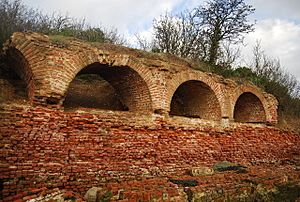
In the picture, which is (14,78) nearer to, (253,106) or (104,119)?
(104,119)

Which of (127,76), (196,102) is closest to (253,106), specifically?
(196,102)

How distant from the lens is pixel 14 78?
6.88 metres

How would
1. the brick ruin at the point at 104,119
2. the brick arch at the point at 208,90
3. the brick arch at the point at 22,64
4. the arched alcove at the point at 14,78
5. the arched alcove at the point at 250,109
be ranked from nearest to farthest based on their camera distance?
1. the brick ruin at the point at 104,119
2. the brick arch at the point at 22,64
3. the arched alcove at the point at 14,78
4. the brick arch at the point at 208,90
5. the arched alcove at the point at 250,109

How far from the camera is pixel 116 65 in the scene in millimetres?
6715

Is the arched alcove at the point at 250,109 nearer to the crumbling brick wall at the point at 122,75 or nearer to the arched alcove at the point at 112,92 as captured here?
the crumbling brick wall at the point at 122,75

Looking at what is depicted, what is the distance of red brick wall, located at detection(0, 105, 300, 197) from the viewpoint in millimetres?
4973

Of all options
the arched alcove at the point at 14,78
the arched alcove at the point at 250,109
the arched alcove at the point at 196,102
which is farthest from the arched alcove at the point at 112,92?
the arched alcove at the point at 250,109

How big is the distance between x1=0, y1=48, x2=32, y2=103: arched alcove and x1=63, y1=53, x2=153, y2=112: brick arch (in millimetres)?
1363

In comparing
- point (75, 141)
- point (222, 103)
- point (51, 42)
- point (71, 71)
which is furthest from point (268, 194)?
point (51, 42)

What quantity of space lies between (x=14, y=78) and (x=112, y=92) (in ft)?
10.5

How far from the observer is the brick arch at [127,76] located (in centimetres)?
646

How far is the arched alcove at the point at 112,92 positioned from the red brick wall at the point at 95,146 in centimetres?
82

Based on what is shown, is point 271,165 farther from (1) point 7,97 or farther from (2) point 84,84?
(1) point 7,97

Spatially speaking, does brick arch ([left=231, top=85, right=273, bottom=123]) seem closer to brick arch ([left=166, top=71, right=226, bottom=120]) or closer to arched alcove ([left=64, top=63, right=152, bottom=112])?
brick arch ([left=166, top=71, right=226, bottom=120])
